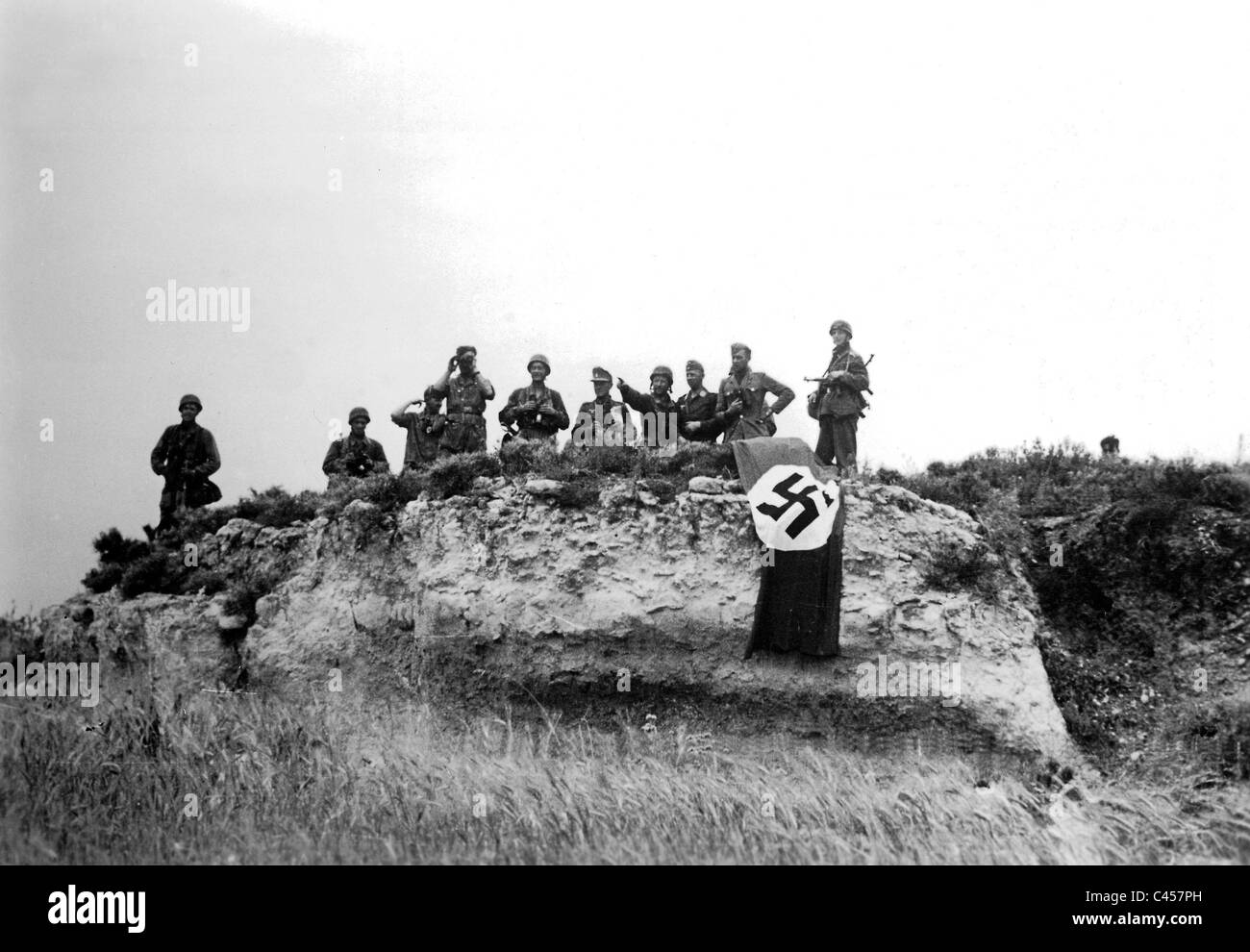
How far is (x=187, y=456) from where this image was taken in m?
19.0

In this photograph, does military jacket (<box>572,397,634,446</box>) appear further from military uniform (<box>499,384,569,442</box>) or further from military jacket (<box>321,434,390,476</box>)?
military jacket (<box>321,434,390,476</box>)

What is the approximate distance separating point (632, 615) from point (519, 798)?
3.49m

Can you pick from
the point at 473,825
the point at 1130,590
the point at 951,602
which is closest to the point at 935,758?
the point at 951,602

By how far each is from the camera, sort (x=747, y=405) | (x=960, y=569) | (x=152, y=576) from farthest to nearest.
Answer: (x=747, y=405)
(x=152, y=576)
(x=960, y=569)

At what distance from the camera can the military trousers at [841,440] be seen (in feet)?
61.2

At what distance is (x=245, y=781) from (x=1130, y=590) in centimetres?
1152

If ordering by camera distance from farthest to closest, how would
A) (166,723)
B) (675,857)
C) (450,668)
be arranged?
(450,668)
(166,723)
(675,857)

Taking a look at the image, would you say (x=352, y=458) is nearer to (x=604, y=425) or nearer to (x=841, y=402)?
(x=604, y=425)

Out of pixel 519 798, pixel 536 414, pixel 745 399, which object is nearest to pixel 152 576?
pixel 536 414

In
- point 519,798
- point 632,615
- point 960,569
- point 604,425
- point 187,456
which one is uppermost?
point 604,425

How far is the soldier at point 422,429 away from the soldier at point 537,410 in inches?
38.5

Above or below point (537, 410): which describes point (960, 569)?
below

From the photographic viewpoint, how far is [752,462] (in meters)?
17.6
